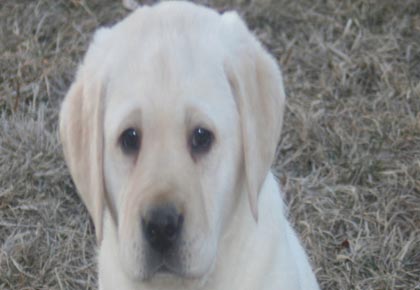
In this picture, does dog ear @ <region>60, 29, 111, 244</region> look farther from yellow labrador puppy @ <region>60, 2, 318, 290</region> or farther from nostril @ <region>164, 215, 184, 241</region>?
nostril @ <region>164, 215, 184, 241</region>

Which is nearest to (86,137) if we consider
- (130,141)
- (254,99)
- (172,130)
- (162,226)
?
(130,141)

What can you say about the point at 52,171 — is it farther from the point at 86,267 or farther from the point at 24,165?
the point at 86,267

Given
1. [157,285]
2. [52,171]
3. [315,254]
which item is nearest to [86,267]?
[52,171]

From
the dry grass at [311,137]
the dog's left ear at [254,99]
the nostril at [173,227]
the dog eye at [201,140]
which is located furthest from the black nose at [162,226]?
the dry grass at [311,137]

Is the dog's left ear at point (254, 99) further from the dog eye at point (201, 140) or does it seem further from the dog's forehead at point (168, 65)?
the dog eye at point (201, 140)

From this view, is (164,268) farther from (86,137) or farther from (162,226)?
(86,137)
